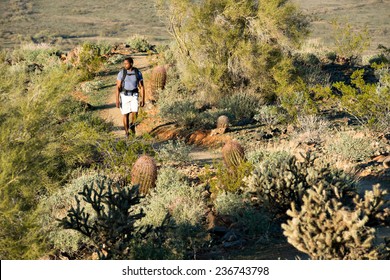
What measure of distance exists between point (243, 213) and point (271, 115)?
6043 millimetres

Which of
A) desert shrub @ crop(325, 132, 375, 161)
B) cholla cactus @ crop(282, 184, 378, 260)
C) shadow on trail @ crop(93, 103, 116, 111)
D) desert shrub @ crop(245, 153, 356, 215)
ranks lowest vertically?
shadow on trail @ crop(93, 103, 116, 111)

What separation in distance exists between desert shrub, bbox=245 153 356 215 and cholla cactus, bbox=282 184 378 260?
5.41 ft

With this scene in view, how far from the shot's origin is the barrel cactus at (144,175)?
28.0ft

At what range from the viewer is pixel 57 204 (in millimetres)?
7922

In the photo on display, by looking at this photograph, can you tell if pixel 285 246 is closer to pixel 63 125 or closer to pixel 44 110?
pixel 44 110

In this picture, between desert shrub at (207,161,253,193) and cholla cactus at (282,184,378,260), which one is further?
desert shrub at (207,161,253,193)

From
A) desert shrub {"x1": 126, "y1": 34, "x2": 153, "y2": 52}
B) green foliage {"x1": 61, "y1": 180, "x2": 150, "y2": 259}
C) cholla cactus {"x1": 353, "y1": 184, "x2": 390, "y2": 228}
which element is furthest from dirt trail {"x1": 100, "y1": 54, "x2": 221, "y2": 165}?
cholla cactus {"x1": 353, "y1": 184, "x2": 390, "y2": 228}

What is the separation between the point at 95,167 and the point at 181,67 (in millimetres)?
7065

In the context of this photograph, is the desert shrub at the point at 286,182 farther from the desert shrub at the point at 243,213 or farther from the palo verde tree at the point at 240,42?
the palo verde tree at the point at 240,42

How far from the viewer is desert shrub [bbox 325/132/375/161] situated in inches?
378

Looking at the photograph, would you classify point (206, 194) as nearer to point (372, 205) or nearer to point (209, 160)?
point (209, 160)

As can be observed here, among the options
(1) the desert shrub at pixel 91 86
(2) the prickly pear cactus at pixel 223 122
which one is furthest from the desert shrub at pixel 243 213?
(1) the desert shrub at pixel 91 86

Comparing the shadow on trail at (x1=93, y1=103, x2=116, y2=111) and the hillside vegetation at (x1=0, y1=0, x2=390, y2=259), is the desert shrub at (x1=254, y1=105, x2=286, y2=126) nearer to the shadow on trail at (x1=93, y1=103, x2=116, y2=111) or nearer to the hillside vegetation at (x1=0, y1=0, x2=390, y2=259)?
the hillside vegetation at (x1=0, y1=0, x2=390, y2=259)

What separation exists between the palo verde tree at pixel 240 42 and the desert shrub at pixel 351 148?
509cm
